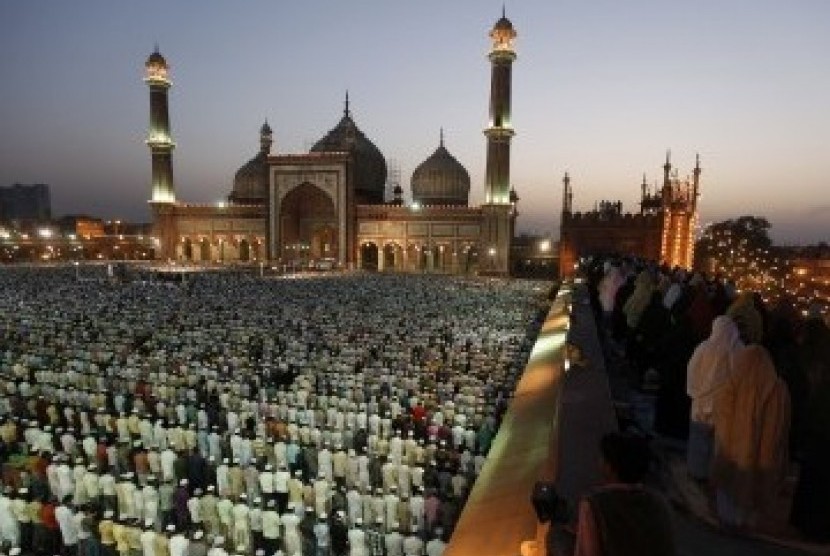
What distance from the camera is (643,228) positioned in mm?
36000

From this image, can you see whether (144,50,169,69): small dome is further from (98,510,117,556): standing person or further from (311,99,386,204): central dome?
(98,510,117,556): standing person

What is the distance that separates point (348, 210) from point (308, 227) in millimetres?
5836

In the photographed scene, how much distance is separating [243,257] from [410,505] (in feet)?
136

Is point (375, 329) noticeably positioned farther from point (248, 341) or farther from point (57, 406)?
point (57, 406)

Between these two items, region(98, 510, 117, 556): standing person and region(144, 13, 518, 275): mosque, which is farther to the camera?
region(144, 13, 518, 275): mosque

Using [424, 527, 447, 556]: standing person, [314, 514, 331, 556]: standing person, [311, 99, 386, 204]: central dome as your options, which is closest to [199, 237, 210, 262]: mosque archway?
[311, 99, 386, 204]: central dome

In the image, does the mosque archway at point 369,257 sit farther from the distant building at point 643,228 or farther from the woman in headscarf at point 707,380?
the woman in headscarf at point 707,380

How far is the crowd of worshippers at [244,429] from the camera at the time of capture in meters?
6.38

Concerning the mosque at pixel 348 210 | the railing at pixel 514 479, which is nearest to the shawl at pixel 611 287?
the railing at pixel 514 479

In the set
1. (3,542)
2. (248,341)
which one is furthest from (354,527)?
(248,341)

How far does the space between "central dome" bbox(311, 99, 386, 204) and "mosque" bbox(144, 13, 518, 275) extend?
0.10 metres

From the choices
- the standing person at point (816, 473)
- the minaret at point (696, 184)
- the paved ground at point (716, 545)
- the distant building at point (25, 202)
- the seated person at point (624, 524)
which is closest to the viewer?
the seated person at point (624, 524)

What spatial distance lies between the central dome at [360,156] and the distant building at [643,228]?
1642 centimetres

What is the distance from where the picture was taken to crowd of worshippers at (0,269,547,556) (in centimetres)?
638
